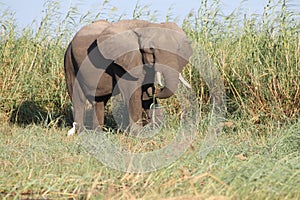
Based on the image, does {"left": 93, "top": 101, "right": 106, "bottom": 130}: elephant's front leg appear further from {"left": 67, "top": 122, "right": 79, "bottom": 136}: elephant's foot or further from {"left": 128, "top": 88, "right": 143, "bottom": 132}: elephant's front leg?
{"left": 128, "top": 88, "right": 143, "bottom": 132}: elephant's front leg

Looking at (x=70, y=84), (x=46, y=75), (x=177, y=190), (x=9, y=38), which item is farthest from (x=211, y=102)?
(x=177, y=190)

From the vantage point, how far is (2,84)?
6520mm

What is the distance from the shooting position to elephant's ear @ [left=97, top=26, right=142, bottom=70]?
544 centimetres

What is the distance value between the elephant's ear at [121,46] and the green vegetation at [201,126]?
2.60 ft

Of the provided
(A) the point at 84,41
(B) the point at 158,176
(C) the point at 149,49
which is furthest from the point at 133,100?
(B) the point at 158,176

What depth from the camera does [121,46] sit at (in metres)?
5.57

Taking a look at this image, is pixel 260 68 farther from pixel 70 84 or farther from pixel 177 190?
Result: pixel 177 190

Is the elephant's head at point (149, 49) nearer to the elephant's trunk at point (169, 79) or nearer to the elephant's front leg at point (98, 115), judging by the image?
the elephant's trunk at point (169, 79)

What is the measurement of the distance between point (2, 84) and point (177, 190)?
406 centimetres

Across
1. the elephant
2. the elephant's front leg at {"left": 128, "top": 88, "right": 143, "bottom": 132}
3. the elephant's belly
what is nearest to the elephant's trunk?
the elephant

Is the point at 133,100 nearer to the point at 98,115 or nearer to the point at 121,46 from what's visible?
the point at 121,46

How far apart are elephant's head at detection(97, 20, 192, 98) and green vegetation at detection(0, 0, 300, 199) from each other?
0.57 m

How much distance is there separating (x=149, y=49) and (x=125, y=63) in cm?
28

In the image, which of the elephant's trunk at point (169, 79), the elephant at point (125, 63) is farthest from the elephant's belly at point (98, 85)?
the elephant's trunk at point (169, 79)
